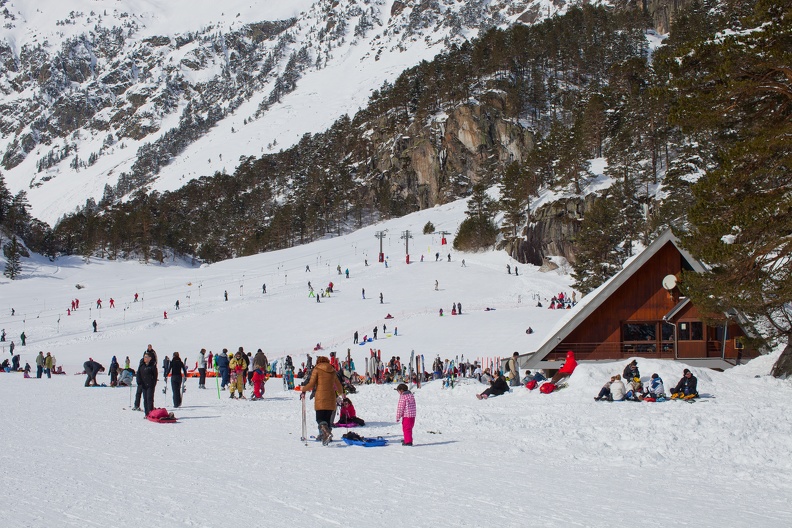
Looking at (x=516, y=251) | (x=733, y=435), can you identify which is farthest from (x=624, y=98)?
(x=733, y=435)

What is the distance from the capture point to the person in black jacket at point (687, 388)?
43.4ft

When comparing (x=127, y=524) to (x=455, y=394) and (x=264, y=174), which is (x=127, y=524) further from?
(x=264, y=174)

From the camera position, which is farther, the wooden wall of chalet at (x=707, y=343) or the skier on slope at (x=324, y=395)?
the wooden wall of chalet at (x=707, y=343)

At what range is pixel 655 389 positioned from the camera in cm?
1369

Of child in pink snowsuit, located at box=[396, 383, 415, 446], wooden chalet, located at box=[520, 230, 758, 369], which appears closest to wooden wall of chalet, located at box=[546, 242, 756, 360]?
wooden chalet, located at box=[520, 230, 758, 369]

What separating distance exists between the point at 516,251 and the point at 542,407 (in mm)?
53456

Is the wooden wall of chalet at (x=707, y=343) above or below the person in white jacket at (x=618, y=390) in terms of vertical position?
above

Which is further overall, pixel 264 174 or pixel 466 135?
pixel 264 174

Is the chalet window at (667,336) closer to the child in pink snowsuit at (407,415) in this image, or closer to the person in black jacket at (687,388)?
the person in black jacket at (687,388)

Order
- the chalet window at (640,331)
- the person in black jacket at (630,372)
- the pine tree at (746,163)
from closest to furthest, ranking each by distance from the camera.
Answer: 1. the pine tree at (746,163)
2. the person in black jacket at (630,372)
3. the chalet window at (640,331)

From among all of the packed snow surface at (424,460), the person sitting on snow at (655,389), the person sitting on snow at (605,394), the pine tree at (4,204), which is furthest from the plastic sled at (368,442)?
the pine tree at (4,204)

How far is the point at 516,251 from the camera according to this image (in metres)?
65.6

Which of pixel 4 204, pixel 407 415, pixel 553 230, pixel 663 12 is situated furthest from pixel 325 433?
pixel 663 12

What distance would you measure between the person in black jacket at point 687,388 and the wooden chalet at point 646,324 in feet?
23.1
